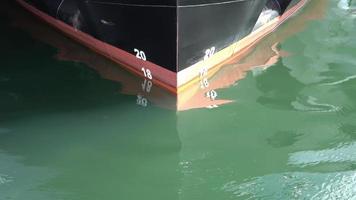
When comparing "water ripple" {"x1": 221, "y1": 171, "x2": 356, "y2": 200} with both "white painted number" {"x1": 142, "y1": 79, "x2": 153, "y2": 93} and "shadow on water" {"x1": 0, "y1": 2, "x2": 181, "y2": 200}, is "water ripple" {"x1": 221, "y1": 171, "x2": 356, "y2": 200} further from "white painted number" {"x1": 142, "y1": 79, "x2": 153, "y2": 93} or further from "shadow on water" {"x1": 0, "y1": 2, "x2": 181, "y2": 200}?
"white painted number" {"x1": 142, "y1": 79, "x2": 153, "y2": 93}

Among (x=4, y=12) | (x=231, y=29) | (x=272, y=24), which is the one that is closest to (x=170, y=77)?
(x=231, y=29)

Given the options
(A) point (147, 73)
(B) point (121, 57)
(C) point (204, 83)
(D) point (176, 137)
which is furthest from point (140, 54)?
(D) point (176, 137)

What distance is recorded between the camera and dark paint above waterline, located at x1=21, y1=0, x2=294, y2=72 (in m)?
3.92

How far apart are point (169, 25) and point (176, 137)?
913 millimetres

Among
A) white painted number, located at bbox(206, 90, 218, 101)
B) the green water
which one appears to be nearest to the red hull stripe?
the green water

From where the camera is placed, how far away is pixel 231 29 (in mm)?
4598

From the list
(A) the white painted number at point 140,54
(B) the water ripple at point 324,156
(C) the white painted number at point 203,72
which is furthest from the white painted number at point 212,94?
(B) the water ripple at point 324,156

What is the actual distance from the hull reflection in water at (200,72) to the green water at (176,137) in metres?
0.07

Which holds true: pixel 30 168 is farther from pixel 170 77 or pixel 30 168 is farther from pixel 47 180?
pixel 170 77

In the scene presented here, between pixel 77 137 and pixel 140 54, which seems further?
pixel 140 54

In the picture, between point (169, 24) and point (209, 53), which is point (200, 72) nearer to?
point (209, 53)

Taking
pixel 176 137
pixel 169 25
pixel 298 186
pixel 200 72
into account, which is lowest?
pixel 298 186

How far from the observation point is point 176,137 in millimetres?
3807

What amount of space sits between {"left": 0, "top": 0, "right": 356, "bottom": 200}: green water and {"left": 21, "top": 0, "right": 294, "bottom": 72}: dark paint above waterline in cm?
43
